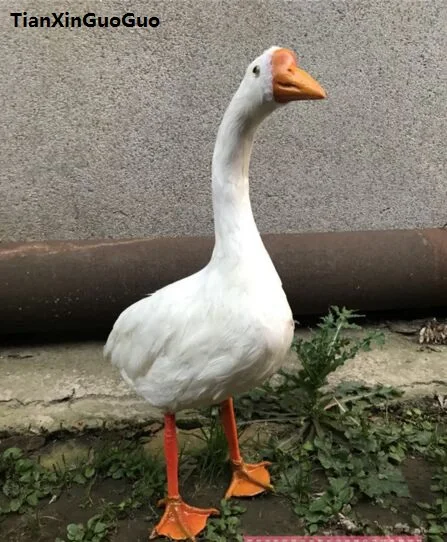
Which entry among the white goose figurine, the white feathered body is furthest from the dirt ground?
the white feathered body

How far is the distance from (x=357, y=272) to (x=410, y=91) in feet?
3.16

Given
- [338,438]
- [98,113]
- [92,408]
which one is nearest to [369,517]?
[338,438]

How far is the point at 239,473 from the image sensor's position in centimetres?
160

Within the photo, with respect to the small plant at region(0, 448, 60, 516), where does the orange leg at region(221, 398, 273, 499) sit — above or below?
above

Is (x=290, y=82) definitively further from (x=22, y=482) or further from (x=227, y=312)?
(x=22, y=482)

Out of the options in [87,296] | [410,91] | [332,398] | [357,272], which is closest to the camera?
[332,398]

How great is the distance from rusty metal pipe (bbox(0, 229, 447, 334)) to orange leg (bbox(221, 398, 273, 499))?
2.72 ft

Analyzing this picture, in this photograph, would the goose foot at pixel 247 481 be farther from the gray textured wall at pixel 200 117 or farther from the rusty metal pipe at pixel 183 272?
the gray textured wall at pixel 200 117

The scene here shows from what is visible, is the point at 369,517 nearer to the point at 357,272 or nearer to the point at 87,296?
the point at 357,272

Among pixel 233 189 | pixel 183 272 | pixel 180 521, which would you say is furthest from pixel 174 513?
pixel 183 272

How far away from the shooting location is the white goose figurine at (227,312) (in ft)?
3.82

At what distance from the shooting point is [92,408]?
6.59 ft

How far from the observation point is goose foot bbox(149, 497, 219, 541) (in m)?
1.44

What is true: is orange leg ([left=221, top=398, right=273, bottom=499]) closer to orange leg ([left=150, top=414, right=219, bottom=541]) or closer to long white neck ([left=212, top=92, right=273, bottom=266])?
orange leg ([left=150, top=414, right=219, bottom=541])
